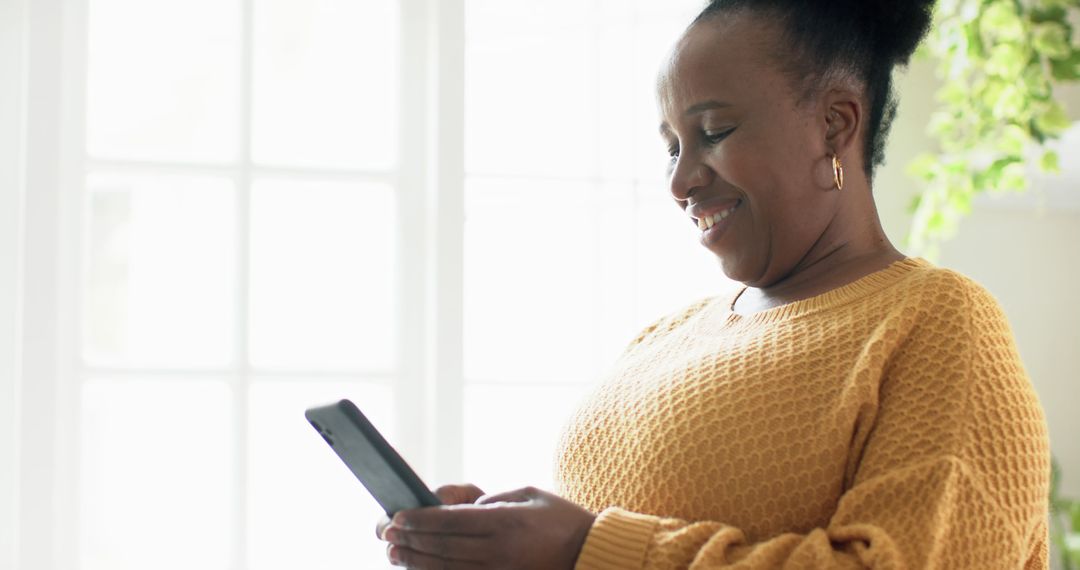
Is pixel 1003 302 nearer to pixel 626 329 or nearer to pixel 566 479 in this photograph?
pixel 626 329

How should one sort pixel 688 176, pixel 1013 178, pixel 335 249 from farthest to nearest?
pixel 335 249, pixel 1013 178, pixel 688 176

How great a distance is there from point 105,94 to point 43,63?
0.13 meters

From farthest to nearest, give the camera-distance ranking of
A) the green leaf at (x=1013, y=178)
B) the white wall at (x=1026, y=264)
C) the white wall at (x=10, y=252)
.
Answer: the white wall at (x=1026, y=264) → the green leaf at (x=1013, y=178) → the white wall at (x=10, y=252)

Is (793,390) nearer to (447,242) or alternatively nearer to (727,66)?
(727,66)

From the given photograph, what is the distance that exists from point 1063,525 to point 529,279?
105 centimetres

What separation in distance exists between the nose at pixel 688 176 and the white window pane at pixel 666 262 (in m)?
1.10

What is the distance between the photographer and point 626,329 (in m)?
2.10

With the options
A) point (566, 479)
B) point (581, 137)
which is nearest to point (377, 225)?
point (581, 137)

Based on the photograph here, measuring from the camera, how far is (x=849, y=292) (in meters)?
0.95

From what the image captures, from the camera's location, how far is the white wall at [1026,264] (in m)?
2.09

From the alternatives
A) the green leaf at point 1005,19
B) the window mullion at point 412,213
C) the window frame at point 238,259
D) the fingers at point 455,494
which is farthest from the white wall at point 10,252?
the green leaf at point 1005,19

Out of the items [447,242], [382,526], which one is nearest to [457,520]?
[382,526]

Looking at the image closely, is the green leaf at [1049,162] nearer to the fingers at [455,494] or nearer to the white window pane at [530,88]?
the white window pane at [530,88]

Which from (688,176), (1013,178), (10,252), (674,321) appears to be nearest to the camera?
(688,176)
